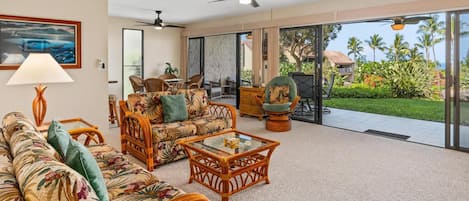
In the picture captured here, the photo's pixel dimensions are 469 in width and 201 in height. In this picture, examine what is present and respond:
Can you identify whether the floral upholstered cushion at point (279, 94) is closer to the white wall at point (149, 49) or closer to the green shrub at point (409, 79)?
the white wall at point (149, 49)

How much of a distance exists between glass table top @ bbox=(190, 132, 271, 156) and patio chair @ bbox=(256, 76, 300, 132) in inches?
79.1

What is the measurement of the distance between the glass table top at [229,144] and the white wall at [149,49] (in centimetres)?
559

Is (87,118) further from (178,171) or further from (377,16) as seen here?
(377,16)

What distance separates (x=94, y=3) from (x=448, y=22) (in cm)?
495

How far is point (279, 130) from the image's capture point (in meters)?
5.14

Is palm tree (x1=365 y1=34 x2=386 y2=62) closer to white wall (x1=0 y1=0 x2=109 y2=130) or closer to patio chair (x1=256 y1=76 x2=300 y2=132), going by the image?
patio chair (x1=256 y1=76 x2=300 y2=132)

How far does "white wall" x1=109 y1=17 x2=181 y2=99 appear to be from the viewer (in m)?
7.73

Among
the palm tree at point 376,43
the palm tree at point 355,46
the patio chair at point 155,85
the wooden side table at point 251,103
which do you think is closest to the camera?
the wooden side table at point 251,103

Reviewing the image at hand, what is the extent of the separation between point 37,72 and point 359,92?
8.24m

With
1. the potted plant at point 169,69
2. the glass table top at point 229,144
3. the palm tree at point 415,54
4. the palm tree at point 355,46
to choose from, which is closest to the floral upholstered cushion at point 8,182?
the glass table top at point 229,144

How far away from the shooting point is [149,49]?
8438 mm

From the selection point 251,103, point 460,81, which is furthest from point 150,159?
point 460,81

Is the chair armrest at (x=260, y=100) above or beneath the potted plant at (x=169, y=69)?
beneath

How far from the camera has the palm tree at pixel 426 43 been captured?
24.3 feet
